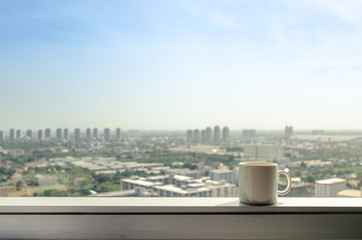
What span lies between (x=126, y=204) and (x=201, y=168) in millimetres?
319

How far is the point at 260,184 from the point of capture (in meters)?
0.71

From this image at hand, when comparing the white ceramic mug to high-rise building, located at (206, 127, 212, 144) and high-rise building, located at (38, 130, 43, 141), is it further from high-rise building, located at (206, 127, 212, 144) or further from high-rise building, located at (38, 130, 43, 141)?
high-rise building, located at (38, 130, 43, 141)

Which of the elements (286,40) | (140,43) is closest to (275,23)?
(286,40)

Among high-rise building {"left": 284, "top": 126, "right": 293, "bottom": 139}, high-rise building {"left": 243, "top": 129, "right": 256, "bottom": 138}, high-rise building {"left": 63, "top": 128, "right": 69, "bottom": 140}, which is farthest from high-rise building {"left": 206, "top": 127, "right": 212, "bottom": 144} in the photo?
high-rise building {"left": 63, "top": 128, "right": 69, "bottom": 140}

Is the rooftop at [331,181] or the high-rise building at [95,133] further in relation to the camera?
the high-rise building at [95,133]

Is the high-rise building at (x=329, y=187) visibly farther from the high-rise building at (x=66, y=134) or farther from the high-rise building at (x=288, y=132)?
the high-rise building at (x=66, y=134)

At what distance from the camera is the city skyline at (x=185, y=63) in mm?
1054

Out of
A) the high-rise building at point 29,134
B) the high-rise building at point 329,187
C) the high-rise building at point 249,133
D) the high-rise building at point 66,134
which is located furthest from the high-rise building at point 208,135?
the high-rise building at point 29,134

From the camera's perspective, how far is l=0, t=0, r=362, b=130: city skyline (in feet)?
3.46

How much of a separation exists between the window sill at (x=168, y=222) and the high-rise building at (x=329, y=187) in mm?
152

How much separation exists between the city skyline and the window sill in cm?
41

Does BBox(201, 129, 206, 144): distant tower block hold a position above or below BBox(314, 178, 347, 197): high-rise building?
above

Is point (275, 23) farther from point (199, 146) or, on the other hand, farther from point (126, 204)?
point (126, 204)

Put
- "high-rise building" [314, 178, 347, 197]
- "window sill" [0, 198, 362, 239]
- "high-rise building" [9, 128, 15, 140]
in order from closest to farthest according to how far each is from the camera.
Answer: "window sill" [0, 198, 362, 239] < "high-rise building" [314, 178, 347, 197] < "high-rise building" [9, 128, 15, 140]
